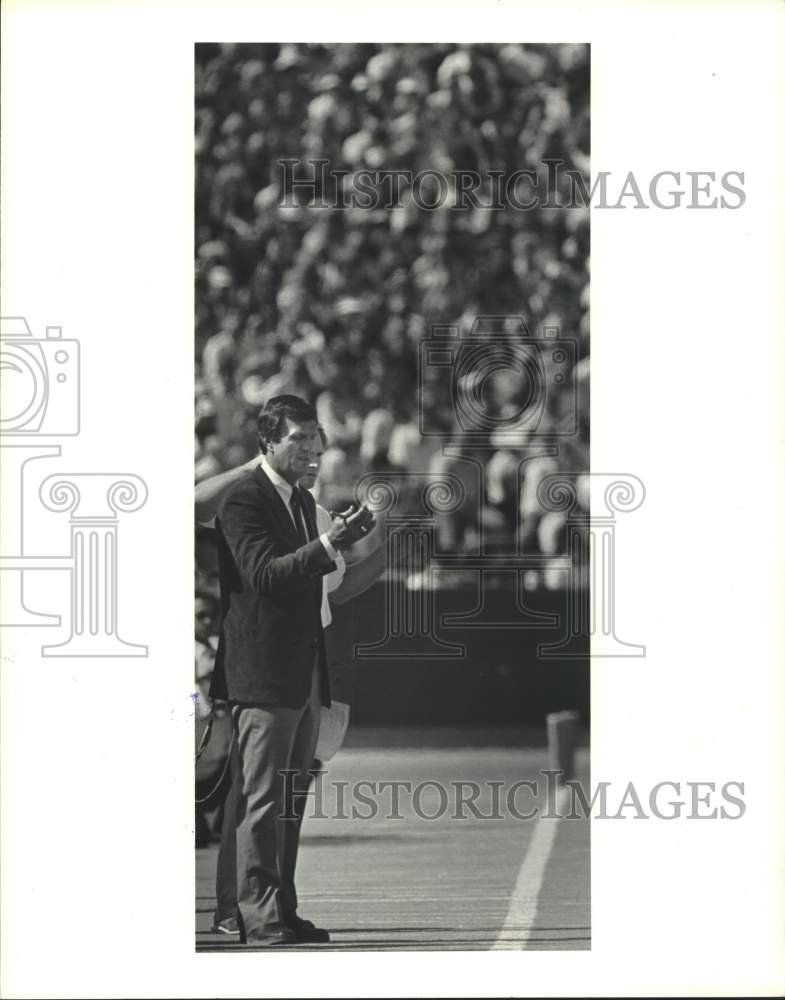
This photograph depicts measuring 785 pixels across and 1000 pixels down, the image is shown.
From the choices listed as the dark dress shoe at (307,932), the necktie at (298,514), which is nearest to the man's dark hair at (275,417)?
the necktie at (298,514)

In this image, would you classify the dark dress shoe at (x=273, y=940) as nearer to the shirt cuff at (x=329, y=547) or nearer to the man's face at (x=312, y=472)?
the shirt cuff at (x=329, y=547)

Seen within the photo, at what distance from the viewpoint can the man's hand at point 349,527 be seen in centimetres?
620

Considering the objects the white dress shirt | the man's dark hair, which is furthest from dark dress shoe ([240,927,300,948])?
the man's dark hair

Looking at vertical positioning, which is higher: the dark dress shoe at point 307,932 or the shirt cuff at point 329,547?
the shirt cuff at point 329,547

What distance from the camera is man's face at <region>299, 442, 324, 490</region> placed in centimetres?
635

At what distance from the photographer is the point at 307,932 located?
20.5 ft

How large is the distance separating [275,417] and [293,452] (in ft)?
0.41

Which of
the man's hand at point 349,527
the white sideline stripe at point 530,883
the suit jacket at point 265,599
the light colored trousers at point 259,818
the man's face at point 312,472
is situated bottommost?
the white sideline stripe at point 530,883

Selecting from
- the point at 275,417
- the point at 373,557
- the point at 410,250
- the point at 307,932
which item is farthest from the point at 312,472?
the point at 410,250

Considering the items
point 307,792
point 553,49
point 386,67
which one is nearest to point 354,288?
point 386,67

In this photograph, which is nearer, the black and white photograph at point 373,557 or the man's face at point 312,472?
the black and white photograph at point 373,557

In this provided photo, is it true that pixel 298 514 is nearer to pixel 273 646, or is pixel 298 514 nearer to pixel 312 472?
pixel 312 472

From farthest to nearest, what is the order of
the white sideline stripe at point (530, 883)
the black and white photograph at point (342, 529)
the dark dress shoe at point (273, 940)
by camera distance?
the white sideline stripe at point (530, 883), the dark dress shoe at point (273, 940), the black and white photograph at point (342, 529)
